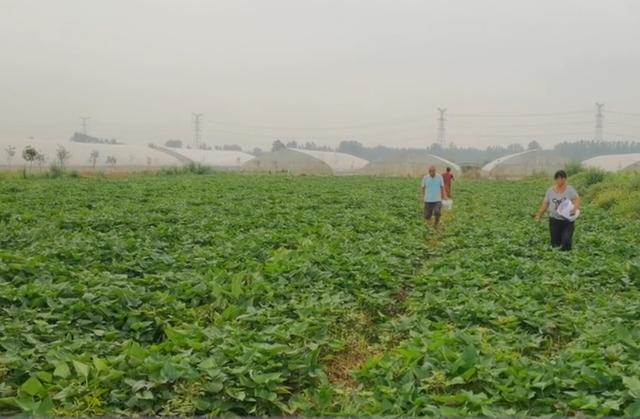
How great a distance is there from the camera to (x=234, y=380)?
12.8 feet

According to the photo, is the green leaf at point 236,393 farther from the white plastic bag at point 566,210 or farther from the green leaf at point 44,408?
the white plastic bag at point 566,210

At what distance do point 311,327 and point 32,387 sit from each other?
87.8 inches

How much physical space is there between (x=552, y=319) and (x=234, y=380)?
3.30 meters

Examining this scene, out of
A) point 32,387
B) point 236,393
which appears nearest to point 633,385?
point 236,393

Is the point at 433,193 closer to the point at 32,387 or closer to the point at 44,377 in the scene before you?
the point at 44,377

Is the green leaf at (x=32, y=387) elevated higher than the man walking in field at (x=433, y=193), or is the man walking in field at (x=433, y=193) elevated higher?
the man walking in field at (x=433, y=193)

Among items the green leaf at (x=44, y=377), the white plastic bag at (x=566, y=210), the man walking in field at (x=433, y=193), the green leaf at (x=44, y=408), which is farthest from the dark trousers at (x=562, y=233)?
the green leaf at (x=44, y=408)

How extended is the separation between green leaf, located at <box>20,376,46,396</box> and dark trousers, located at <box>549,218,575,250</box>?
829 centimetres

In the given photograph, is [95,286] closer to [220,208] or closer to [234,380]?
[234,380]

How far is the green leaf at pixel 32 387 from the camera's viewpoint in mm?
3752

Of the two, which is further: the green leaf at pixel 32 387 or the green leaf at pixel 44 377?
the green leaf at pixel 44 377

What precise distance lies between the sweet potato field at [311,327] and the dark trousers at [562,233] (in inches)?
12.8

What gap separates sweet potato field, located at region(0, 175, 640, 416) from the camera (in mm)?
3746

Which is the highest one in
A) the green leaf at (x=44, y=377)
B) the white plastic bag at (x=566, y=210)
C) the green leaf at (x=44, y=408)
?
the white plastic bag at (x=566, y=210)
